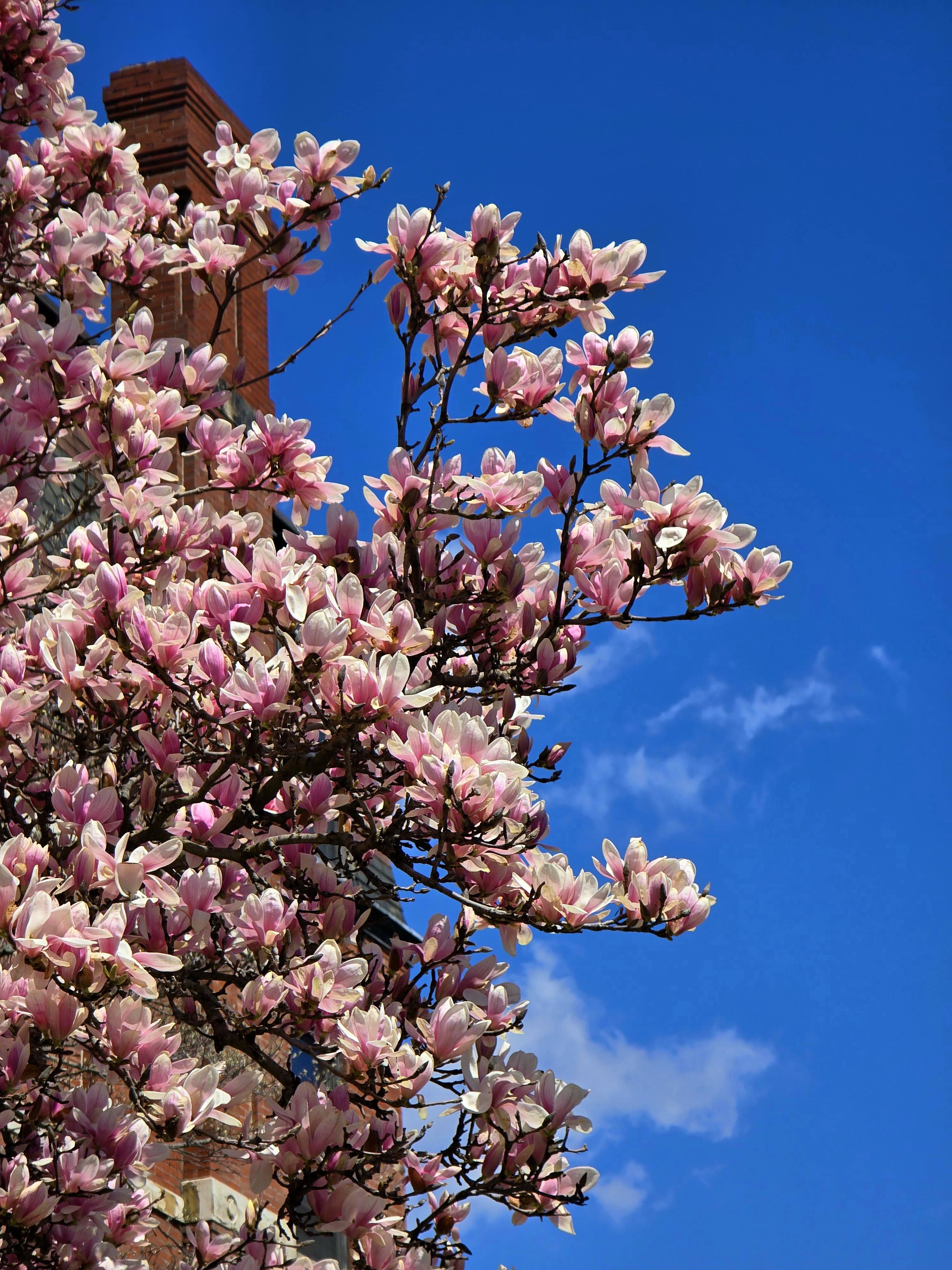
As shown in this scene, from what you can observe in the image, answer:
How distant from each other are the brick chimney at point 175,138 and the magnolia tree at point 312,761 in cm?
1129

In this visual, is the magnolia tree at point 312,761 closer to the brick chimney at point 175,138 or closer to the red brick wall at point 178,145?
the red brick wall at point 178,145

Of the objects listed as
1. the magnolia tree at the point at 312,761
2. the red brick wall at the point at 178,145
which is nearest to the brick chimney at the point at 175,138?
the red brick wall at the point at 178,145

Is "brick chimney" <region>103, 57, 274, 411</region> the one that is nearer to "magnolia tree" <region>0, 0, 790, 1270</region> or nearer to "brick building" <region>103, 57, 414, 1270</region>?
"brick building" <region>103, 57, 414, 1270</region>

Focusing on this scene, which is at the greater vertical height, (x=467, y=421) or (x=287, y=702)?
(x=467, y=421)

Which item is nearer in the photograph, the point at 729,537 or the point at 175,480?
the point at 729,537

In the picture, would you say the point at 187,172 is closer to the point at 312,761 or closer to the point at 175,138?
the point at 175,138

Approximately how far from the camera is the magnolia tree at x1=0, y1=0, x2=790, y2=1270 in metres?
3.20

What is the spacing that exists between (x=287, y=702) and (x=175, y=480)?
111 centimetres

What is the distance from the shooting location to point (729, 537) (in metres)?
3.56

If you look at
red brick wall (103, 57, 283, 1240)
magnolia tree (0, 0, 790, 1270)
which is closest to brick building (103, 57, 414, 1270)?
red brick wall (103, 57, 283, 1240)

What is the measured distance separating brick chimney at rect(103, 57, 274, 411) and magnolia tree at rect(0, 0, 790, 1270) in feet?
37.0

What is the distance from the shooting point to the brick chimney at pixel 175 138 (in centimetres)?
1537

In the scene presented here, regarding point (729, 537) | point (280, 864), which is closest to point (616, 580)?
point (729, 537)

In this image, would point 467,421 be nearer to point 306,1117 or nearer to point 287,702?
point 287,702
